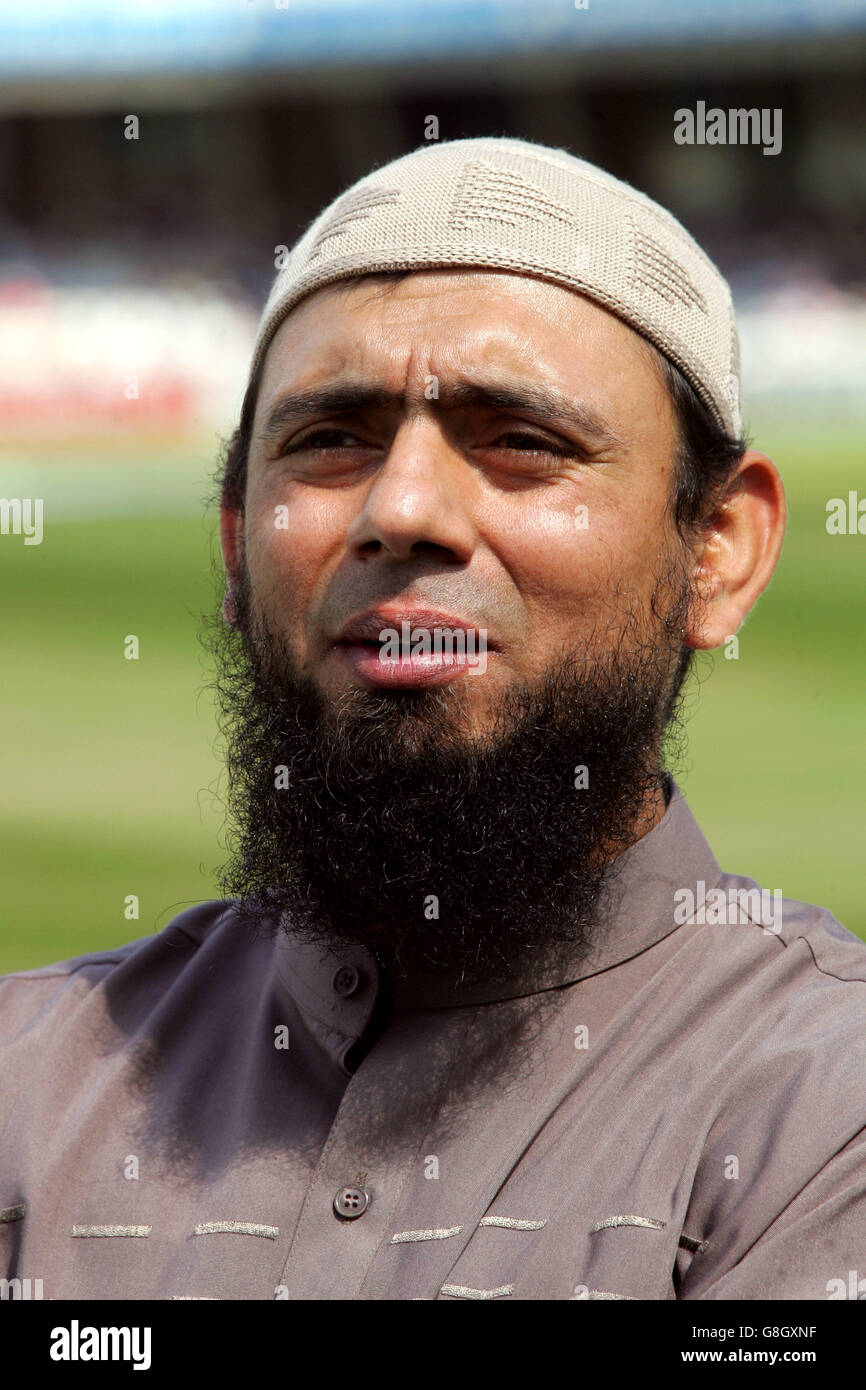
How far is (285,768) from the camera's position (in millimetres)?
2584

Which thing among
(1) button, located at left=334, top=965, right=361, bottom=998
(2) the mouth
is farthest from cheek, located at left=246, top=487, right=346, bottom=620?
(1) button, located at left=334, top=965, right=361, bottom=998

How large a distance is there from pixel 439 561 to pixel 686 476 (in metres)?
0.55

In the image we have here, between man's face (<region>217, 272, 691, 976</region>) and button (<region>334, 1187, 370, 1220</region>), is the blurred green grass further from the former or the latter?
button (<region>334, 1187, 370, 1220</region>)

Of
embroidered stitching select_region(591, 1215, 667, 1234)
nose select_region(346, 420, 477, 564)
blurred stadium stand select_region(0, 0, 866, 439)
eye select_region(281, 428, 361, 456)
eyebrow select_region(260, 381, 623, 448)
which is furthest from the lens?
blurred stadium stand select_region(0, 0, 866, 439)

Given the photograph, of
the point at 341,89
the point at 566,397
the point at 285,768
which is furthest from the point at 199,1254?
the point at 341,89

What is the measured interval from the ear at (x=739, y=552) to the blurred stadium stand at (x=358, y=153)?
20644mm

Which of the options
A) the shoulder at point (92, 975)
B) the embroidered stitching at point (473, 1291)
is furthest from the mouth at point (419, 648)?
the embroidered stitching at point (473, 1291)

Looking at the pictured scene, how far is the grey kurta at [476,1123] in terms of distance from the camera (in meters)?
1.97

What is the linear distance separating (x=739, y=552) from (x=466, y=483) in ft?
2.14

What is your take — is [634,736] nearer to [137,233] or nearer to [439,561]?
[439,561]

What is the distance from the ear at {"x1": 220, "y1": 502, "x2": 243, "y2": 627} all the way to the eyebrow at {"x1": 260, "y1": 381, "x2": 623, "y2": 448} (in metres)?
0.41

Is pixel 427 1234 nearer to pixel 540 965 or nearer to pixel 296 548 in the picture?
pixel 540 965

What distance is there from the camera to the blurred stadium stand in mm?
23625

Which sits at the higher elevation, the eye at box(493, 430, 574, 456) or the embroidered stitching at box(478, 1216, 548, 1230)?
the eye at box(493, 430, 574, 456)
